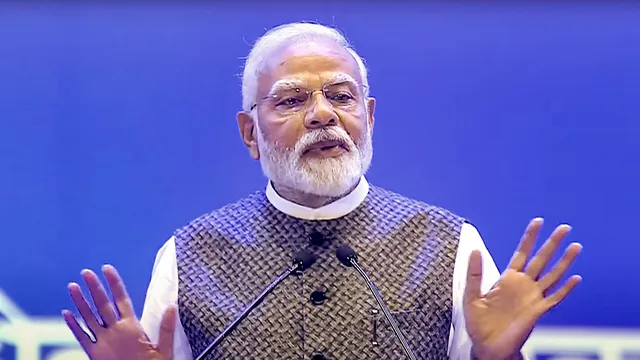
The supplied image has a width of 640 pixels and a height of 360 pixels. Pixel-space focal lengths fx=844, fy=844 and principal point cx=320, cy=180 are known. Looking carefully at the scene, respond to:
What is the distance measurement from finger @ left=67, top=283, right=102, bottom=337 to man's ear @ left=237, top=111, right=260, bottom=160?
0.53m

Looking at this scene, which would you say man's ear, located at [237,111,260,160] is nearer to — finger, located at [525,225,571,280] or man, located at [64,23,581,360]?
man, located at [64,23,581,360]

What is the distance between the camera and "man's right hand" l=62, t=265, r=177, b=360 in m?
1.46

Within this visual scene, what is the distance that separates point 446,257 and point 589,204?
0.60 metres

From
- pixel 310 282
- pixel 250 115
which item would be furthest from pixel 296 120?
pixel 310 282

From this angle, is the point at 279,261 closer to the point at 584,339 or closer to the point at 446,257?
the point at 446,257

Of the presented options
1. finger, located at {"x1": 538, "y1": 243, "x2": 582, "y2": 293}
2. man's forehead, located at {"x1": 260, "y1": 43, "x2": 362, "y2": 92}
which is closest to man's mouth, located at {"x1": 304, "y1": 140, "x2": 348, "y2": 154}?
man's forehead, located at {"x1": 260, "y1": 43, "x2": 362, "y2": 92}

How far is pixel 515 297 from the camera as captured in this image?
145 cm

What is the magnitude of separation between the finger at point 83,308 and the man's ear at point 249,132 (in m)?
0.53

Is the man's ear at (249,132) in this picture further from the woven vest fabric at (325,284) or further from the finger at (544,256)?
the finger at (544,256)

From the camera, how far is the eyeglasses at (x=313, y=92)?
1.67 m

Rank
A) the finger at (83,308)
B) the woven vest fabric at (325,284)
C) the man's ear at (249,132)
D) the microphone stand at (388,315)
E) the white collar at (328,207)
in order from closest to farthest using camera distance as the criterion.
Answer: the microphone stand at (388,315) < the finger at (83,308) < the woven vest fabric at (325,284) < the white collar at (328,207) < the man's ear at (249,132)

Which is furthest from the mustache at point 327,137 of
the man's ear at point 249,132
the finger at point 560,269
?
the finger at point 560,269

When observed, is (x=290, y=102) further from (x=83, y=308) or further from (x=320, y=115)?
(x=83, y=308)

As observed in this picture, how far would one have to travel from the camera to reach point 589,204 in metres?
2.08
